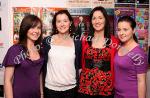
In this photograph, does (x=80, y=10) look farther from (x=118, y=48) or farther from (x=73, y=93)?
(x=73, y=93)

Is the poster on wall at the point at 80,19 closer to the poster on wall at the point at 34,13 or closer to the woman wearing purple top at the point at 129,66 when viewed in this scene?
the poster on wall at the point at 34,13

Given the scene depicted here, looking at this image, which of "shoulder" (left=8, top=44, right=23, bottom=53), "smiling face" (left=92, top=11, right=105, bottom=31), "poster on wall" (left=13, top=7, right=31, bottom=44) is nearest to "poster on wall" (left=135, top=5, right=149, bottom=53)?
"smiling face" (left=92, top=11, right=105, bottom=31)

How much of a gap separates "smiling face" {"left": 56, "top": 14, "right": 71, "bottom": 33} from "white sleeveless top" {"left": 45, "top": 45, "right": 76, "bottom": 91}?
165 mm

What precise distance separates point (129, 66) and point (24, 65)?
0.89 m

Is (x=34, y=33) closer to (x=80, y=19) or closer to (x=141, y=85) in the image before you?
(x=80, y=19)

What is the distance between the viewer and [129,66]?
2283mm

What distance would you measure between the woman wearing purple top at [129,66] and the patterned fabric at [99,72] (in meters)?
0.08

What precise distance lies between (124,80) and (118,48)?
13.1 inches

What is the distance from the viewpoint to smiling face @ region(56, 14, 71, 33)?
251 centimetres

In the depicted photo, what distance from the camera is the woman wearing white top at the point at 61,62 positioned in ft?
8.06

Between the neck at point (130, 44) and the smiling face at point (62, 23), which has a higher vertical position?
the smiling face at point (62, 23)

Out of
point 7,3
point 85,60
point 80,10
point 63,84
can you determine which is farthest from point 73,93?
point 7,3

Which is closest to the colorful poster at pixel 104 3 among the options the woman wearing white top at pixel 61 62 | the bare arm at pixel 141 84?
the woman wearing white top at pixel 61 62

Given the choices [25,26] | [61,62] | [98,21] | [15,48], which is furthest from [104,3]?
[15,48]
